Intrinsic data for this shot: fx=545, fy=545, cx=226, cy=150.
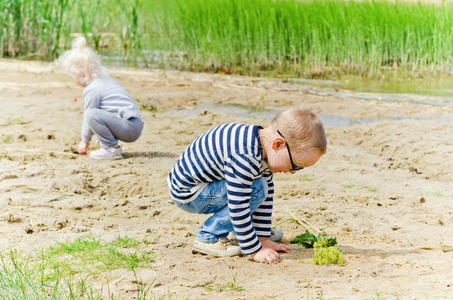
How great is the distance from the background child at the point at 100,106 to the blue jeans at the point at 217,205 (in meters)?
2.12

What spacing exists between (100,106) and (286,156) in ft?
9.39

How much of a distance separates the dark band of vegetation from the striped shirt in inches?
274

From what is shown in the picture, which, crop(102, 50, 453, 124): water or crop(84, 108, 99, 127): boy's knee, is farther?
crop(102, 50, 453, 124): water

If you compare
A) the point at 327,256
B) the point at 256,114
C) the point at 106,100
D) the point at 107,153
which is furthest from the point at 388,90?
the point at 327,256

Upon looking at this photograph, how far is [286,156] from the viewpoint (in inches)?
110

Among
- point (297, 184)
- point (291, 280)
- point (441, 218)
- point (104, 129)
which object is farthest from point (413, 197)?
point (104, 129)

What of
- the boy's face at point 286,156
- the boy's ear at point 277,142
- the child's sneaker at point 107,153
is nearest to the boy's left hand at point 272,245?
the boy's face at point 286,156

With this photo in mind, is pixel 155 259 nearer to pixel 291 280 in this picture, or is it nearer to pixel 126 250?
pixel 126 250

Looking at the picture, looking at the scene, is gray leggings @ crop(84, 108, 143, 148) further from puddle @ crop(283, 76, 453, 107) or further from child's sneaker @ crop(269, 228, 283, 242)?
puddle @ crop(283, 76, 453, 107)

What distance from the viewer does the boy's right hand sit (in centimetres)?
292

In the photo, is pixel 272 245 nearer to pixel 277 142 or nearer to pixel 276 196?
pixel 277 142

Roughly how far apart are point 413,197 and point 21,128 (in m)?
3.96

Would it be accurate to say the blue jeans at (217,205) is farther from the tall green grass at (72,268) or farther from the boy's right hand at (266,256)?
the tall green grass at (72,268)

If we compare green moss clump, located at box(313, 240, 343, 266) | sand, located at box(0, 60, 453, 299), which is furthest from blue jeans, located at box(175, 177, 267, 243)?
green moss clump, located at box(313, 240, 343, 266)
